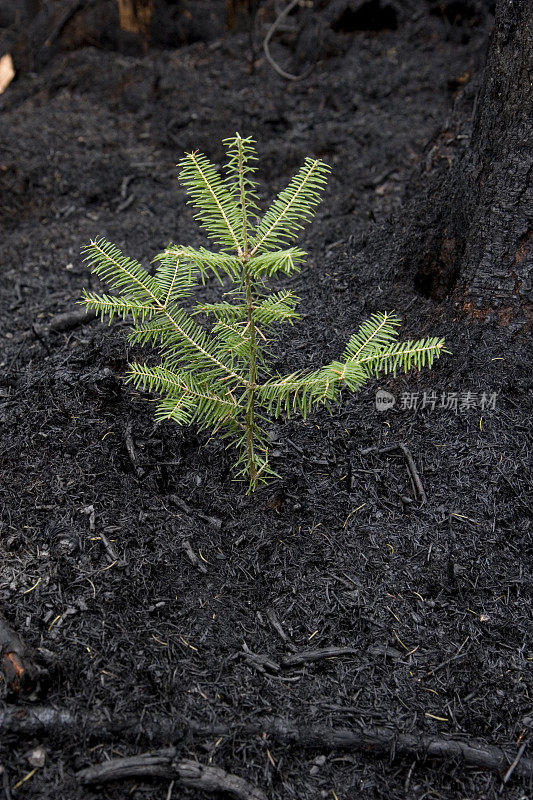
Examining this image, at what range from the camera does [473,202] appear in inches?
111

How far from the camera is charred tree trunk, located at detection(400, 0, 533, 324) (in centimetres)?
265

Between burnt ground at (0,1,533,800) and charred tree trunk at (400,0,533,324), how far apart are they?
14 cm

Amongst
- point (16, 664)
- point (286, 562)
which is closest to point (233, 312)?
point (286, 562)

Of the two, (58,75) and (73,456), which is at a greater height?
(58,75)

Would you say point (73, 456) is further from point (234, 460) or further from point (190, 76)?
point (190, 76)

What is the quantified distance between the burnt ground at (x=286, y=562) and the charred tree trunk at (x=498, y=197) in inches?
5.5

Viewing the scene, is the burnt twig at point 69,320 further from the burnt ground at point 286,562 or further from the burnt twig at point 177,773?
the burnt twig at point 177,773

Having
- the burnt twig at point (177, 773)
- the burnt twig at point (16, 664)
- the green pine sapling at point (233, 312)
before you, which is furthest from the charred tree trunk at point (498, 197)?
the burnt twig at point (16, 664)

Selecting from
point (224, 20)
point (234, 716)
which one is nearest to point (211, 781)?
point (234, 716)

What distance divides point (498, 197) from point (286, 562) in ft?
5.68

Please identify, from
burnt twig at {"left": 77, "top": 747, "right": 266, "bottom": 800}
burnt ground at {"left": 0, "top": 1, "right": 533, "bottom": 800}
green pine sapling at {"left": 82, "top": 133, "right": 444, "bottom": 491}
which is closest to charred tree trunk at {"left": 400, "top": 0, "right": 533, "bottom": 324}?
burnt ground at {"left": 0, "top": 1, "right": 533, "bottom": 800}

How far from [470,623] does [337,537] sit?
549mm

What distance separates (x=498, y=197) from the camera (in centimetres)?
270

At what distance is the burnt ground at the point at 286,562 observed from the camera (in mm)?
1927
